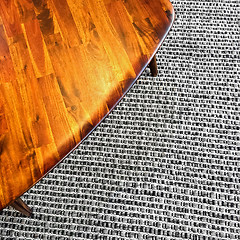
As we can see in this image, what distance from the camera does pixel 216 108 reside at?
92cm

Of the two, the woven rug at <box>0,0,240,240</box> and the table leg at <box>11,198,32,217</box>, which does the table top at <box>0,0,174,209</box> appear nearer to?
the table leg at <box>11,198,32,217</box>

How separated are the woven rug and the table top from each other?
0.96 ft

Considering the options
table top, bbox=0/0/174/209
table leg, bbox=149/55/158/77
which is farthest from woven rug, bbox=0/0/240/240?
table top, bbox=0/0/174/209

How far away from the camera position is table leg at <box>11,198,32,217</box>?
705mm

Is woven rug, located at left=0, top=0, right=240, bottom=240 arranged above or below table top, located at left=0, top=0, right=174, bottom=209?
below

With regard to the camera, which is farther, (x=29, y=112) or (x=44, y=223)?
(x=44, y=223)

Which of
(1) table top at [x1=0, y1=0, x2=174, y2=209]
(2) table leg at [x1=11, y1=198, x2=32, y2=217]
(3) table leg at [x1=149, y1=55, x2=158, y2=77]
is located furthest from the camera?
(3) table leg at [x1=149, y1=55, x2=158, y2=77]

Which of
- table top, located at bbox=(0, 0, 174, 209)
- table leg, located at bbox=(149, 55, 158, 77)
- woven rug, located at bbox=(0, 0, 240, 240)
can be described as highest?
table top, located at bbox=(0, 0, 174, 209)

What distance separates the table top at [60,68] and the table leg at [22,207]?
177mm

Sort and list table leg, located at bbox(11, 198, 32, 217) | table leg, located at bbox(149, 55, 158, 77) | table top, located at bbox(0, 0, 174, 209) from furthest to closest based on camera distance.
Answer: table leg, located at bbox(149, 55, 158, 77) < table leg, located at bbox(11, 198, 32, 217) < table top, located at bbox(0, 0, 174, 209)

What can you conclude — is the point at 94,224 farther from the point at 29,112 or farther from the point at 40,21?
the point at 40,21

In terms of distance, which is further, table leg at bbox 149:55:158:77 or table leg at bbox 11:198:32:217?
table leg at bbox 149:55:158:77

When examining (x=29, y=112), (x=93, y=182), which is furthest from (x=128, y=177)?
(x=29, y=112)

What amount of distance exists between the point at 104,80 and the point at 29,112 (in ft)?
0.69
